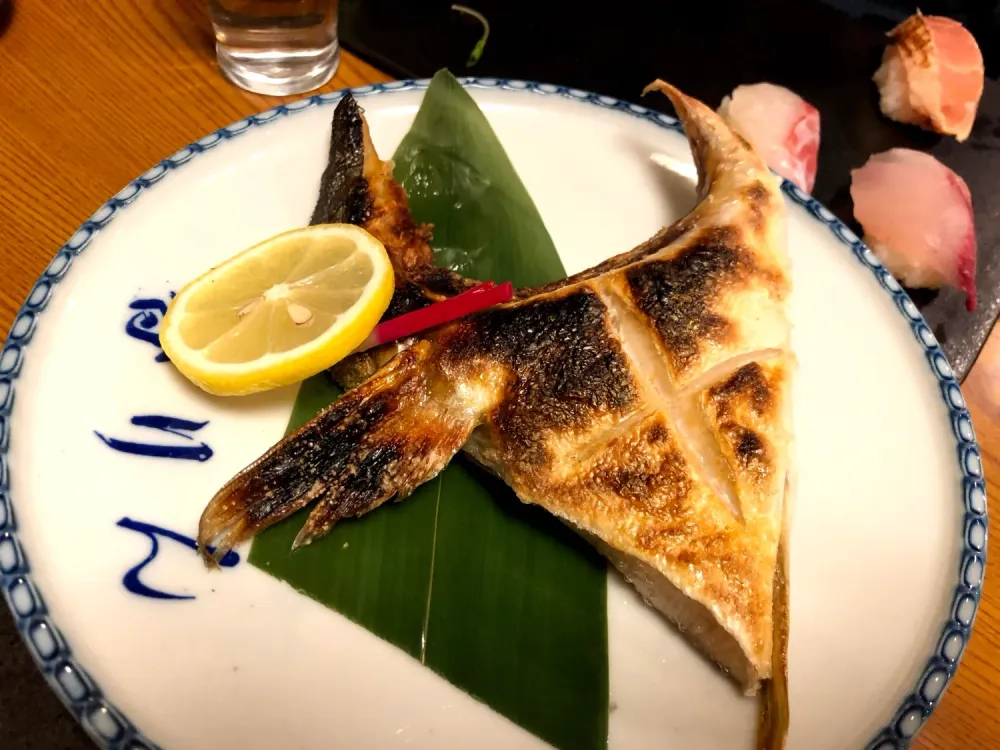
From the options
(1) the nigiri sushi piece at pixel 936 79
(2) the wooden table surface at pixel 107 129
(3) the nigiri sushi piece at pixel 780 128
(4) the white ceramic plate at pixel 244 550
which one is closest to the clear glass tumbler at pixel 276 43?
(2) the wooden table surface at pixel 107 129

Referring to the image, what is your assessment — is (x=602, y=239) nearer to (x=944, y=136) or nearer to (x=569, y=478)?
(x=569, y=478)

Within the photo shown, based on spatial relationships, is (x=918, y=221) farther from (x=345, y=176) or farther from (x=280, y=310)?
(x=280, y=310)

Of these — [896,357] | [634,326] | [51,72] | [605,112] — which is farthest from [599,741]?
[51,72]

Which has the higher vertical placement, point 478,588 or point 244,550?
point 244,550

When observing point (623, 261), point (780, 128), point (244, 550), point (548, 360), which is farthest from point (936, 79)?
point (244, 550)

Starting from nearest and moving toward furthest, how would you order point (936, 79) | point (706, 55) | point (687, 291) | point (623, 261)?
point (687, 291), point (623, 261), point (936, 79), point (706, 55)

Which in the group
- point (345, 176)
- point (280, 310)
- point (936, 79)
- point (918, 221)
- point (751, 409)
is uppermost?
point (345, 176)

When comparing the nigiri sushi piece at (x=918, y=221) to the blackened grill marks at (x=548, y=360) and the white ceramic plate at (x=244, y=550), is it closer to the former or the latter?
the white ceramic plate at (x=244, y=550)
